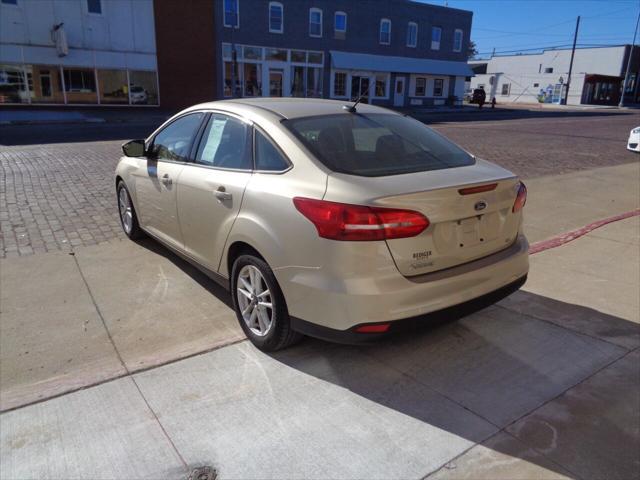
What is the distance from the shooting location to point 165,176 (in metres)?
4.62

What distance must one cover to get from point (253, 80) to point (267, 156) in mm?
33850

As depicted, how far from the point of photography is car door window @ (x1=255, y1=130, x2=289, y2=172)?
341 cm

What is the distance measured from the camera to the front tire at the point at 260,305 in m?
3.36

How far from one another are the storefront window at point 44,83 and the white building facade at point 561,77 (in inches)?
1979

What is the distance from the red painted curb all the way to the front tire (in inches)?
135

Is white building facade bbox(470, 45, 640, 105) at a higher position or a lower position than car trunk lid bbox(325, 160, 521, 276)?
higher

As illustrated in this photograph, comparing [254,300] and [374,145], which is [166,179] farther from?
[374,145]

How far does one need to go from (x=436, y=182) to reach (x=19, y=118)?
25.1 m

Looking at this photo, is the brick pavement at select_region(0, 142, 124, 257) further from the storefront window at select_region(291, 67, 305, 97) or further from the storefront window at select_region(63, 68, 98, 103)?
the storefront window at select_region(291, 67, 305, 97)

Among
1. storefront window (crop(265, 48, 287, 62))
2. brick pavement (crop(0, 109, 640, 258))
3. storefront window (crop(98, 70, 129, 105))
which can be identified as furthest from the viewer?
storefront window (crop(265, 48, 287, 62))

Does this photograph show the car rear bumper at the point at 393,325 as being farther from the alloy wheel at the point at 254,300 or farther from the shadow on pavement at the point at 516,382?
the alloy wheel at the point at 254,300

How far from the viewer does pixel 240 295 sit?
375 cm

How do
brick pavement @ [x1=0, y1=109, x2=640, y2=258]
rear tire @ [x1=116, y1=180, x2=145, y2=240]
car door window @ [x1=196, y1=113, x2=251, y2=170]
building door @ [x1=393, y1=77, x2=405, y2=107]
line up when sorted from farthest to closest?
building door @ [x1=393, y1=77, x2=405, y2=107], brick pavement @ [x1=0, y1=109, x2=640, y2=258], rear tire @ [x1=116, y1=180, x2=145, y2=240], car door window @ [x1=196, y1=113, x2=251, y2=170]

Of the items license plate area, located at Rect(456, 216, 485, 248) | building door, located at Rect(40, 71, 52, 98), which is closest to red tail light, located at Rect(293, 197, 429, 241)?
license plate area, located at Rect(456, 216, 485, 248)
